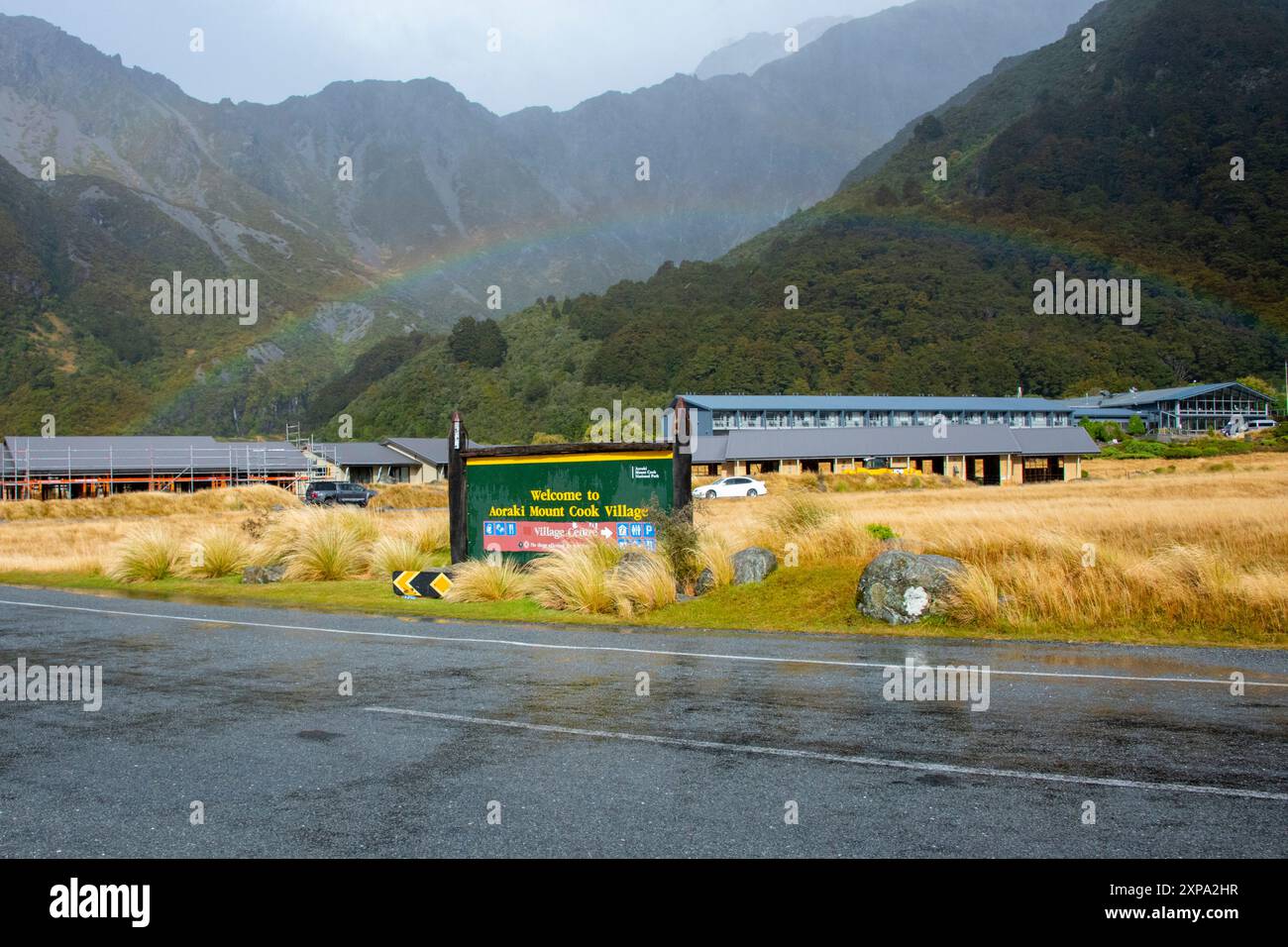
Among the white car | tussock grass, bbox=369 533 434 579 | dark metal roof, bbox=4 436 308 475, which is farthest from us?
dark metal roof, bbox=4 436 308 475

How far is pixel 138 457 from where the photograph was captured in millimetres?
76188

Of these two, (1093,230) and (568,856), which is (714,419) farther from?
(1093,230)

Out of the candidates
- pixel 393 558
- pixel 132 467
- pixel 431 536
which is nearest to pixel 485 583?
pixel 393 558

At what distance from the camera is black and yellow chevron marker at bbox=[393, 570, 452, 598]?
58.2 feet

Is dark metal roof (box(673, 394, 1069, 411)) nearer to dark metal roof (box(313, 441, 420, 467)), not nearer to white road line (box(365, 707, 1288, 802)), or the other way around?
dark metal roof (box(313, 441, 420, 467))

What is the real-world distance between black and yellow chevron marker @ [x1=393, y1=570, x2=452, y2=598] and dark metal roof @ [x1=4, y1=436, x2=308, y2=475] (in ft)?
199

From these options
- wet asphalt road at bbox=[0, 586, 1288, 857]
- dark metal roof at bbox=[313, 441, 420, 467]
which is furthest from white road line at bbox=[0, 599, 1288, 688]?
dark metal roof at bbox=[313, 441, 420, 467]

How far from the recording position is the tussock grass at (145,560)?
868 inches

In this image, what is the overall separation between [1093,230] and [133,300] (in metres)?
174

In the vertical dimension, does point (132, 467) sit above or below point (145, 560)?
above

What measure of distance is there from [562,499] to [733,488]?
4241cm

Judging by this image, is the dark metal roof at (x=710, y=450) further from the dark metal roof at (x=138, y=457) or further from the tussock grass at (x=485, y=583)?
the tussock grass at (x=485, y=583)

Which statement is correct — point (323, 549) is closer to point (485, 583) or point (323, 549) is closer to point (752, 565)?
point (485, 583)
